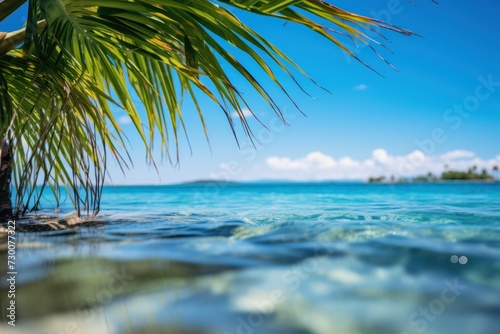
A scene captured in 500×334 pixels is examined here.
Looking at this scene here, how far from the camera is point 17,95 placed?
3014 millimetres


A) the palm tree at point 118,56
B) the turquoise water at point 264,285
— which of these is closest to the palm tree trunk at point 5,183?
the palm tree at point 118,56

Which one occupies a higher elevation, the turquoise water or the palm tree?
the palm tree

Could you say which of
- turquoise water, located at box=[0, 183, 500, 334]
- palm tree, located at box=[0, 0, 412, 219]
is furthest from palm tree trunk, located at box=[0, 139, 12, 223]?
turquoise water, located at box=[0, 183, 500, 334]

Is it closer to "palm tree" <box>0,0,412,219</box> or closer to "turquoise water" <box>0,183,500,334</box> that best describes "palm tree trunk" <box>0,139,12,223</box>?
"palm tree" <box>0,0,412,219</box>

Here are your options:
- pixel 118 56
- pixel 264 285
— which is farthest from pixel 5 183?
pixel 264 285

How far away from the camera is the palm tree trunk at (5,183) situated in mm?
2941

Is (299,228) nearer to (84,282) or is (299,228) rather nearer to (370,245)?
(370,245)

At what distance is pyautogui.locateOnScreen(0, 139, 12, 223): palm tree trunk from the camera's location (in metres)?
2.94

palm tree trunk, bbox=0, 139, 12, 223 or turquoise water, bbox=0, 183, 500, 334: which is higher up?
palm tree trunk, bbox=0, 139, 12, 223

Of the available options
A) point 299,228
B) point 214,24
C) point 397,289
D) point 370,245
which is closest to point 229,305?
point 397,289

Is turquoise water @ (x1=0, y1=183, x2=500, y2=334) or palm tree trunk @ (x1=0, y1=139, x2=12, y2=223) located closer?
turquoise water @ (x1=0, y1=183, x2=500, y2=334)

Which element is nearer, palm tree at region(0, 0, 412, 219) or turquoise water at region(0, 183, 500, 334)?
turquoise water at region(0, 183, 500, 334)

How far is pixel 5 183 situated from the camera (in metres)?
2.99

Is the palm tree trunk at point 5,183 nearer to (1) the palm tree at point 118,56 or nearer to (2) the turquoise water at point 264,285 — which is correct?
(1) the palm tree at point 118,56
